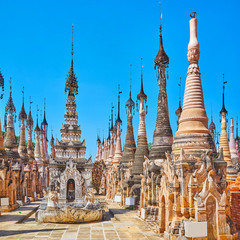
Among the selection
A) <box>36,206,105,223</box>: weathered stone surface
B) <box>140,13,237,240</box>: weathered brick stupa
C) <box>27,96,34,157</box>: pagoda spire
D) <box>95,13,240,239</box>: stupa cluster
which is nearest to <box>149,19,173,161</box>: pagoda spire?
<box>95,13,240,239</box>: stupa cluster

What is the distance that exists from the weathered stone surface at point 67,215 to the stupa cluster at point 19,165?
5.30 meters

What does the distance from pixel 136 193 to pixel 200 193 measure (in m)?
13.5

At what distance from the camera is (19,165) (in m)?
31.3

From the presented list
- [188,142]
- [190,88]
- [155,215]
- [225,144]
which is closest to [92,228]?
[155,215]

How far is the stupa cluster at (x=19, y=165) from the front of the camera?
82.6ft

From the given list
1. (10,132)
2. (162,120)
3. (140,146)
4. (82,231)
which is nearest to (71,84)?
(10,132)

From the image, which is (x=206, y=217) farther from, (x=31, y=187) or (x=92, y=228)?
(x=31, y=187)

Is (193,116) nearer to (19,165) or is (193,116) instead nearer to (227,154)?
(227,154)

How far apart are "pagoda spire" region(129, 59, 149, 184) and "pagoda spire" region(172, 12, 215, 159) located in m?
11.5

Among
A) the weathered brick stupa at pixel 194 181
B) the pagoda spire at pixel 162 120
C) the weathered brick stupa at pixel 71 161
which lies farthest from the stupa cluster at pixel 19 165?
the weathered brick stupa at pixel 194 181

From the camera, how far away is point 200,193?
476 inches

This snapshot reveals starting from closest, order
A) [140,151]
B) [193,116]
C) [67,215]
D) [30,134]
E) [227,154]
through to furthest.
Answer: [193,116] < [67,215] < [227,154] < [140,151] < [30,134]

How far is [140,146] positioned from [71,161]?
6684 millimetres

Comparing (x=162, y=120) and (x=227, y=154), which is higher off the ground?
(x=162, y=120)
